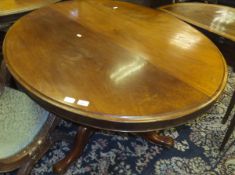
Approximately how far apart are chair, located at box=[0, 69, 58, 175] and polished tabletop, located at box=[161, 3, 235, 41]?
1.02 m

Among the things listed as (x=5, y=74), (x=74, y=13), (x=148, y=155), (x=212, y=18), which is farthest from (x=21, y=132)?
(x=212, y=18)

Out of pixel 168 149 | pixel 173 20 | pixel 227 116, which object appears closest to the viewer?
pixel 173 20

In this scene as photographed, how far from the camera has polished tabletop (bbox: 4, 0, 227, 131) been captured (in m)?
0.73

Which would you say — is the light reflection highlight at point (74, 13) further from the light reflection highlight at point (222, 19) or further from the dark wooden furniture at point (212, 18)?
the light reflection highlight at point (222, 19)

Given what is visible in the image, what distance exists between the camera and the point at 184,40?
1.10 metres

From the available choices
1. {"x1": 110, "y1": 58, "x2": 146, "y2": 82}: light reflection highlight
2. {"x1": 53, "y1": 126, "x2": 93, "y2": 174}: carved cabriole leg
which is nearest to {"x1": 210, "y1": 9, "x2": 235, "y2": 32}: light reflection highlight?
{"x1": 110, "y1": 58, "x2": 146, "y2": 82}: light reflection highlight

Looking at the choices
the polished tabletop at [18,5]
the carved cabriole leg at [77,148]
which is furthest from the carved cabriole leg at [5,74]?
the carved cabriole leg at [77,148]

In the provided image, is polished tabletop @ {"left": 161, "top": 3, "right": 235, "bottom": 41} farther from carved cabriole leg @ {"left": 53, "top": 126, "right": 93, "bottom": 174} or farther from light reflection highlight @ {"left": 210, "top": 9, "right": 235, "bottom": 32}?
carved cabriole leg @ {"left": 53, "top": 126, "right": 93, "bottom": 174}

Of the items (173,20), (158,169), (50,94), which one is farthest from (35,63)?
(158,169)

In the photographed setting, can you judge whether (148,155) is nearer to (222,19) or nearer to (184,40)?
(184,40)

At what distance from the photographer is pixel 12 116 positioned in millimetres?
1015

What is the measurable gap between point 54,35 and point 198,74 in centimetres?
58

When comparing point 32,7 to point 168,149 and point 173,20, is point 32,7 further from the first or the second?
point 168,149

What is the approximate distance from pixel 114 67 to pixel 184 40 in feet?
1.28
